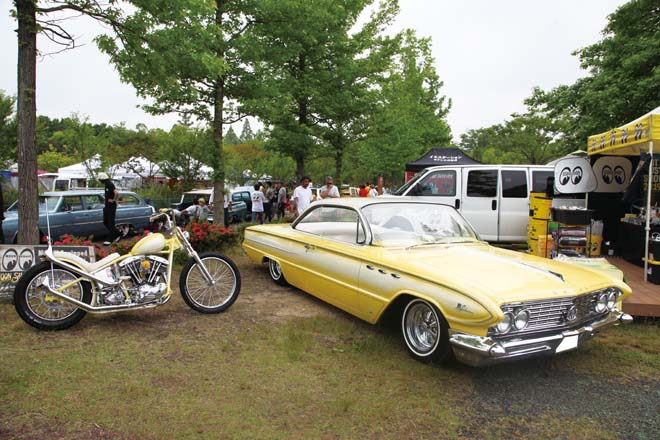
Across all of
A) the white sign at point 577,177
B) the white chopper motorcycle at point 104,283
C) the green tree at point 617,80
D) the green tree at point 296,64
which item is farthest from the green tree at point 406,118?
the white chopper motorcycle at point 104,283

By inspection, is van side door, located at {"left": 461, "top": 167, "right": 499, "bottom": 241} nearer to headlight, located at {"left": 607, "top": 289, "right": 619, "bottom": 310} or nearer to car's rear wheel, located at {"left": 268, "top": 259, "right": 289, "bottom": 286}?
car's rear wheel, located at {"left": 268, "top": 259, "right": 289, "bottom": 286}

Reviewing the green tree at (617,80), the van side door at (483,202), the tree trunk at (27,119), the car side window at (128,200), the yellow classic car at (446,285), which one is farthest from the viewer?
the green tree at (617,80)

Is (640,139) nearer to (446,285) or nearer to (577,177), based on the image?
(577,177)

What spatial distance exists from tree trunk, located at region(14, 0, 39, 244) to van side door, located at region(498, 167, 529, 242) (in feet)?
27.8

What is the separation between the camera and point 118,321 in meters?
4.91

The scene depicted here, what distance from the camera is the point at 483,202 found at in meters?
9.47

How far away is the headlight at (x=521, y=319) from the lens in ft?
10.9

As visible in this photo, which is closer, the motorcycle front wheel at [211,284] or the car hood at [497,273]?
the car hood at [497,273]

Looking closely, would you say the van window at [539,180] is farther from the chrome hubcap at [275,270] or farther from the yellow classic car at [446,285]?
Result: the chrome hubcap at [275,270]

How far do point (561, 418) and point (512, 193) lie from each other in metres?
7.03

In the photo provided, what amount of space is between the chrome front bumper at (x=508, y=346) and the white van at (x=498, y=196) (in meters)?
6.04

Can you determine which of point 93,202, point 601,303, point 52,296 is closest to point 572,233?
point 601,303

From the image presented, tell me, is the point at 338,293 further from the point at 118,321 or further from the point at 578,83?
the point at 578,83

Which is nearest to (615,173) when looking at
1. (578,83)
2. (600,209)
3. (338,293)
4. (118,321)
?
(600,209)
